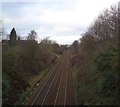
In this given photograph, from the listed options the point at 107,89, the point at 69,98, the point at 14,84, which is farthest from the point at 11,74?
the point at 107,89

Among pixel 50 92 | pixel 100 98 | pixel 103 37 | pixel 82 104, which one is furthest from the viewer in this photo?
pixel 103 37

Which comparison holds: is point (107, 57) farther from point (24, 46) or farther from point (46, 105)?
point (24, 46)

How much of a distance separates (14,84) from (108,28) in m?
16.6

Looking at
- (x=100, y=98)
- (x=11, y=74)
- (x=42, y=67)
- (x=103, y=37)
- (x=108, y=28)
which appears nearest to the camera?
(x=100, y=98)

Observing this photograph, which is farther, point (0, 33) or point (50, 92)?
point (0, 33)

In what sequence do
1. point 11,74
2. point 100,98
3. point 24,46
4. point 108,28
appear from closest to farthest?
point 100,98 < point 11,74 < point 108,28 < point 24,46

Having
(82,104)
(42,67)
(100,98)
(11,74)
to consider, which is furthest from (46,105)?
(42,67)

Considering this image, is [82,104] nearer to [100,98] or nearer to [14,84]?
[100,98]

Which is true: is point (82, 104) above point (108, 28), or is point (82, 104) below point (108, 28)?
below

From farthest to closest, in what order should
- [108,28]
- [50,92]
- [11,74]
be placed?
[108,28] → [11,74] → [50,92]

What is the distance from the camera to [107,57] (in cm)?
2642

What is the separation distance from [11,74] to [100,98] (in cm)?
1520

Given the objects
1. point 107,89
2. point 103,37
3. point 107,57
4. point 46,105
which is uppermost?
point 103,37

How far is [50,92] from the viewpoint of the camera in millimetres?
29688
